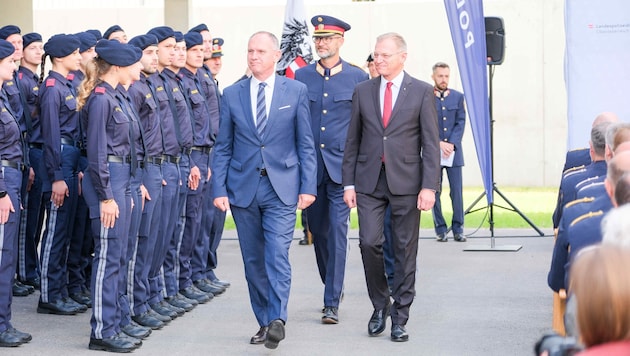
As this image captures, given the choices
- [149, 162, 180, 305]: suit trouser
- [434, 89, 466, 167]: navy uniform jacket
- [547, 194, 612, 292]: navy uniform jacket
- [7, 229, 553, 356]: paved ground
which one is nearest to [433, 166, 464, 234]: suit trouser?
[434, 89, 466, 167]: navy uniform jacket

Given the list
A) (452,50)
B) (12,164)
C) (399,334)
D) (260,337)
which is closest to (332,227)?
(399,334)

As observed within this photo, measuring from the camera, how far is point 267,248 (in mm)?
7715

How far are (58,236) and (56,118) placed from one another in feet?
3.08

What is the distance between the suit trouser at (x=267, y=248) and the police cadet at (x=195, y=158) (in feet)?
5.55

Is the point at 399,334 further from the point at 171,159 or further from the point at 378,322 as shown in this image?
the point at 171,159

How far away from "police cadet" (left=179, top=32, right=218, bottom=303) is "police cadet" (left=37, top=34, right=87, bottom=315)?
93cm

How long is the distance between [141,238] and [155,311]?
757mm

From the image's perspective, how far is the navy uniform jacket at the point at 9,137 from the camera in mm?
7848

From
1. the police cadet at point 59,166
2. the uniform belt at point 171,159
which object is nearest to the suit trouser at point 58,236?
the police cadet at point 59,166

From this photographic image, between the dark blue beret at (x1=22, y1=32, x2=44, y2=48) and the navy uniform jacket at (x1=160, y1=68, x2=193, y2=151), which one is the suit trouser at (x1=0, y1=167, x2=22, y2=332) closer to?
the navy uniform jacket at (x1=160, y1=68, x2=193, y2=151)

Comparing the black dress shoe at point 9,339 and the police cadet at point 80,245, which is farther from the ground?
the police cadet at point 80,245

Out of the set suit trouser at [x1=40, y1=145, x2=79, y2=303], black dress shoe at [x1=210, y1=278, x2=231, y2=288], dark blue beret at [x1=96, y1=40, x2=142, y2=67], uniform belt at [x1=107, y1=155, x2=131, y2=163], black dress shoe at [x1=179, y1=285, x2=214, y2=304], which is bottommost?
black dress shoe at [x1=210, y1=278, x2=231, y2=288]

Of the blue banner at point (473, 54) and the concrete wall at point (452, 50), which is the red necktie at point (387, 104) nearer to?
the blue banner at point (473, 54)

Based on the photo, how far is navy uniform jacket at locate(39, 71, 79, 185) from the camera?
8609mm
